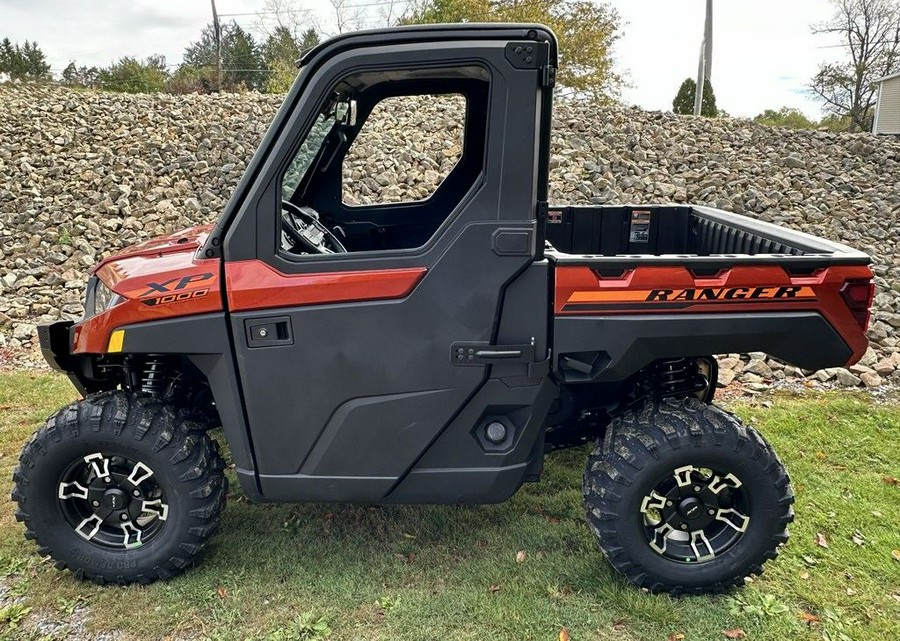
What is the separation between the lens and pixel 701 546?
288 centimetres

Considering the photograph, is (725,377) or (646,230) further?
(725,377)

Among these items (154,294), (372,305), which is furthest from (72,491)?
(372,305)

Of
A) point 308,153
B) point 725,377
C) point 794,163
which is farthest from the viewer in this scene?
point 794,163

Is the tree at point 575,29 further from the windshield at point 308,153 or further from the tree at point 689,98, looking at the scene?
the windshield at point 308,153

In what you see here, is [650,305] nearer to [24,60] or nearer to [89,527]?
[89,527]

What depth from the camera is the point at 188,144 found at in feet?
34.5

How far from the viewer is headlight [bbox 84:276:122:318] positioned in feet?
8.97

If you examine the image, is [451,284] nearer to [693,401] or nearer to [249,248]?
[249,248]

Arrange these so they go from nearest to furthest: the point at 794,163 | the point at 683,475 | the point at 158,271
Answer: the point at 158,271 < the point at 683,475 < the point at 794,163

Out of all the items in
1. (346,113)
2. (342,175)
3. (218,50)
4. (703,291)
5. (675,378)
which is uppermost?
(218,50)

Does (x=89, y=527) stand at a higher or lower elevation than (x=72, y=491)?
lower

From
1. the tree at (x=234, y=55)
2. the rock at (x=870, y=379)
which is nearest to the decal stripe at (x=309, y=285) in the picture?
the rock at (x=870, y=379)

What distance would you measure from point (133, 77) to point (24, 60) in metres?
3.14

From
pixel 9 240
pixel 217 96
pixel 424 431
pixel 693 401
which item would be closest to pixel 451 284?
pixel 424 431
